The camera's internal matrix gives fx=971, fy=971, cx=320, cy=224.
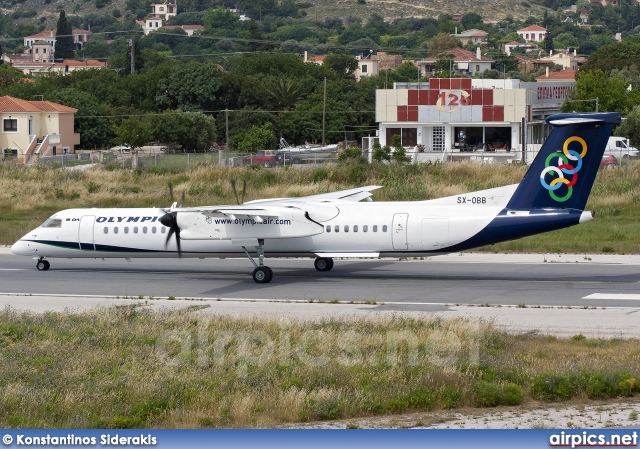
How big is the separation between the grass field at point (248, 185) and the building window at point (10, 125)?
26.0m

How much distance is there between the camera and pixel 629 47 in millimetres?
136875

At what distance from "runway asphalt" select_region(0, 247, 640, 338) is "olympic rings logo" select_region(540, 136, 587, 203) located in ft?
9.50

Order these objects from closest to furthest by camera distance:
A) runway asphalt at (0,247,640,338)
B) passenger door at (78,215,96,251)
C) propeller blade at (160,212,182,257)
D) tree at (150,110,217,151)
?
runway asphalt at (0,247,640,338)
propeller blade at (160,212,182,257)
passenger door at (78,215,96,251)
tree at (150,110,217,151)

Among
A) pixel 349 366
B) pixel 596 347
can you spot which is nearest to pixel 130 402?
pixel 349 366

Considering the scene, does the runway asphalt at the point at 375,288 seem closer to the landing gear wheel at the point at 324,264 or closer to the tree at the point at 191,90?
the landing gear wheel at the point at 324,264

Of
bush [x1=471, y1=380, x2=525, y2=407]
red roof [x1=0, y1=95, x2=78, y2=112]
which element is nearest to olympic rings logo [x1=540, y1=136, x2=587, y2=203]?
bush [x1=471, y1=380, x2=525, y2=407]

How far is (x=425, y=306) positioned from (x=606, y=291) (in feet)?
18.4

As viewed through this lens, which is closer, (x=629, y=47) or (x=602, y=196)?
(x=602, y=196)

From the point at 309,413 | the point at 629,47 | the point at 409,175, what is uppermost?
the point at 629,47

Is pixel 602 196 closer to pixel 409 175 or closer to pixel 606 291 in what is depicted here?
pixel 409 175

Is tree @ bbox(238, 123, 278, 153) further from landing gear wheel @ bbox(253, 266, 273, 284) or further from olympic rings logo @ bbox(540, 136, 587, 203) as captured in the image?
olympic rings logo @ bbox(540, 136, 587, 203)

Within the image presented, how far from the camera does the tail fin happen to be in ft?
89.6

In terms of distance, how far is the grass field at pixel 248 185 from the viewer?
48.4 metres

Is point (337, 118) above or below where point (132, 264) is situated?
above
